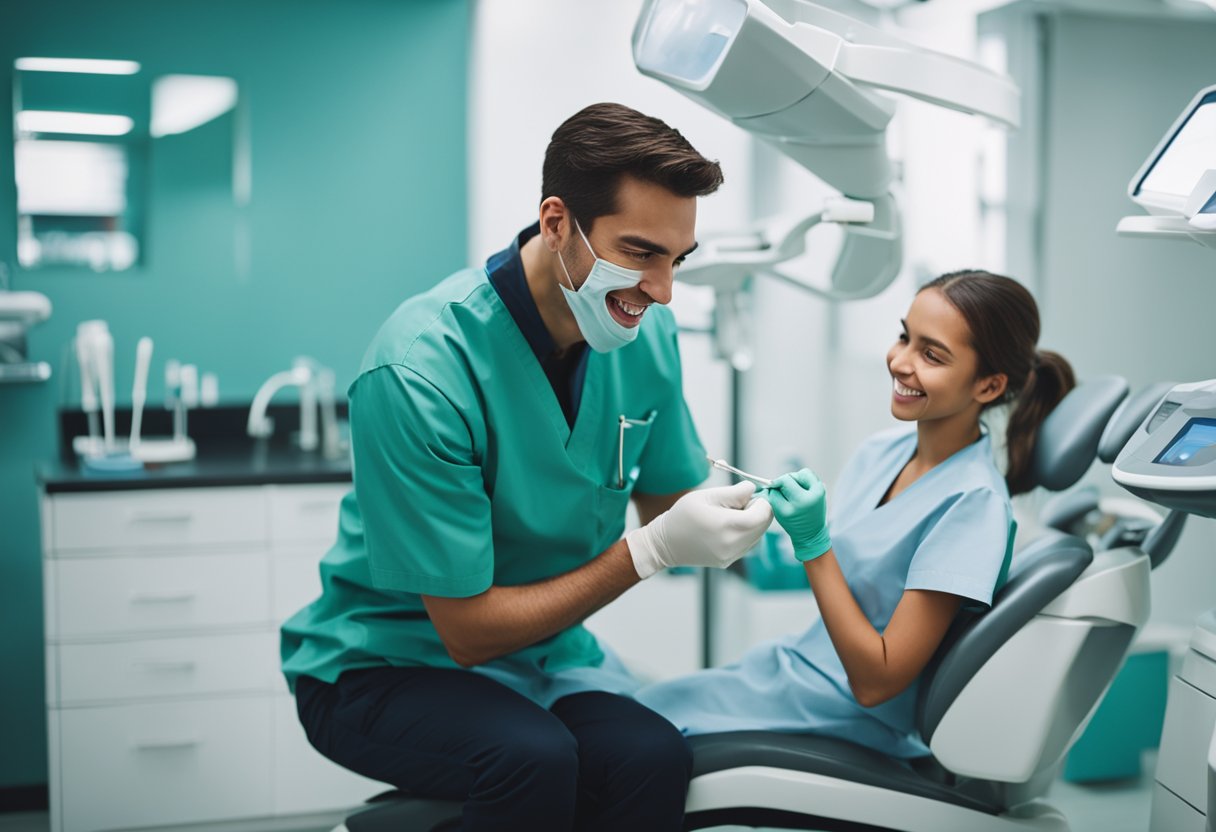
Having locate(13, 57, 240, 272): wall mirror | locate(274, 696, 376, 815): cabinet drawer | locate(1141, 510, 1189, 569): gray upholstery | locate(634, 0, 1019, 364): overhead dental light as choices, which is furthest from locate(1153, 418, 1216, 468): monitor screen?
locate(13, 57, 240, 272): wall mirror

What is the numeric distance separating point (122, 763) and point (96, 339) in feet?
3.20

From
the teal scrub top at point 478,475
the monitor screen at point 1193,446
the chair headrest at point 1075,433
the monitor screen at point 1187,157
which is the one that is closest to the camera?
the monitor screen at point 1193,446

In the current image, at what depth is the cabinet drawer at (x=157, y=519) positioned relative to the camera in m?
2.42

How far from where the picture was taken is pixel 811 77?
1.48 m

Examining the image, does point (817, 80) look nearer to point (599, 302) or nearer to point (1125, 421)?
point (599, 302)

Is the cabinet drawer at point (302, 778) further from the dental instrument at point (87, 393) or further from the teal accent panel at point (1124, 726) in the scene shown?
the teal accent panel at point (1124, 726)

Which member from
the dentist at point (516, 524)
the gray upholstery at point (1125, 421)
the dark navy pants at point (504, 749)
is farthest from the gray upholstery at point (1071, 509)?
the dark navy pants at point (504, 749)

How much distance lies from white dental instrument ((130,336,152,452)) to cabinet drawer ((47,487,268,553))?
0.28 meters

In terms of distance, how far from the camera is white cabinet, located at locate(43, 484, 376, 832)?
2.43 metres

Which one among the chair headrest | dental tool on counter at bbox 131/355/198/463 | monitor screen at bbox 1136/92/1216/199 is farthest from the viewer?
dental tool on counter at bbox 131/355/198/463

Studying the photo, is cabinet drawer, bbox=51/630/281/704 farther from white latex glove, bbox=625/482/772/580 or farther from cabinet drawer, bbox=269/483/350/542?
white latex glove, bbox=625/482/772/580

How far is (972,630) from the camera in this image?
1476 millimetres

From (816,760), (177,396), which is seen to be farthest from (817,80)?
(177,396)

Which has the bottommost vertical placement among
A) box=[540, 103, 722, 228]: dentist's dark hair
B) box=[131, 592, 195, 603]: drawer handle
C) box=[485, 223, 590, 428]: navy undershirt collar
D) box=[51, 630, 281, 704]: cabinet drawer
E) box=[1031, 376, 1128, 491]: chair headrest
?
box=[51, 630, 281, 704]: cabinet drawer
